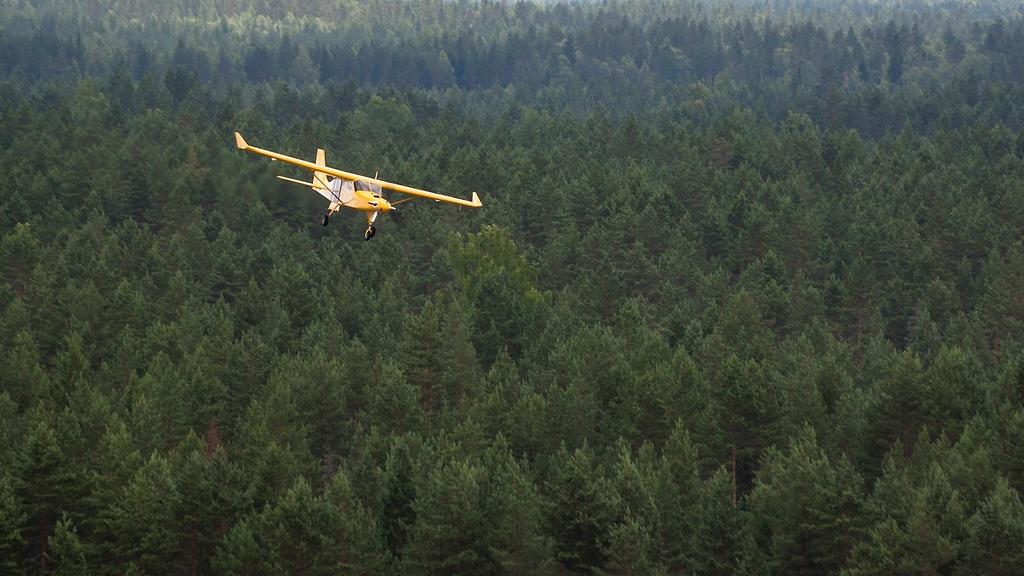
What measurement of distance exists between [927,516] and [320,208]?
10747 cm

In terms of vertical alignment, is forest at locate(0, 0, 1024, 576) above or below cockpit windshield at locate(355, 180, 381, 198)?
below

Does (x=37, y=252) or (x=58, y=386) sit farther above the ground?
(x=58, y=386)

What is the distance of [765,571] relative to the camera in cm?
7225

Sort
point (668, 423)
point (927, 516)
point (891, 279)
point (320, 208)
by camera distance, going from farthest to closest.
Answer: point (320, 208), point (891, 279), point (668, 423), point (927, 516)

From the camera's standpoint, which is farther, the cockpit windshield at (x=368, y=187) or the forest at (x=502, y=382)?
the forest at (x=502, y=382)

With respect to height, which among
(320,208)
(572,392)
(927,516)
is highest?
(927,516)

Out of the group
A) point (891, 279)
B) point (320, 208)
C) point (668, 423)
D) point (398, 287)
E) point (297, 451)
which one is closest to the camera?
point (297, 451)

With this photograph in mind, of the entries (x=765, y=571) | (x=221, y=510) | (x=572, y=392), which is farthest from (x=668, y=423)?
(x=221, y=510)

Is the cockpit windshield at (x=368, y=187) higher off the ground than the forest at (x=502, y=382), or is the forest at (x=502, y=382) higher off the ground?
the cockpit windshield at (x=368, y=187)

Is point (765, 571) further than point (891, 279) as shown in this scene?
No

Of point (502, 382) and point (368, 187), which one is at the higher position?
point (368, 187)

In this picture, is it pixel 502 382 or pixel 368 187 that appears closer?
pixel 368 187

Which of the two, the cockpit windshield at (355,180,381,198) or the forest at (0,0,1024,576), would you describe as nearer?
the cockpit windshield at (355,180,381,198)

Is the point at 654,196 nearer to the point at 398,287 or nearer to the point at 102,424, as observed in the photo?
the point at 398,287
